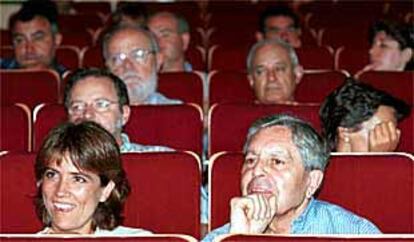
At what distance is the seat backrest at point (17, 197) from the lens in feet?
11.5

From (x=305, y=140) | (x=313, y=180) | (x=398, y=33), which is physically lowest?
(x=313, y=180)

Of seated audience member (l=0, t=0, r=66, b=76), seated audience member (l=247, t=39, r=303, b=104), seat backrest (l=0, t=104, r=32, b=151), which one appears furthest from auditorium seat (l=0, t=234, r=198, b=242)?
seated audience member (l=0, t=0, r=66, b=76)

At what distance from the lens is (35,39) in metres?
6.27

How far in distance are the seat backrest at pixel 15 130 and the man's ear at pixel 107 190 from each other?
131 centimetres

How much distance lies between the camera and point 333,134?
388 centimetres

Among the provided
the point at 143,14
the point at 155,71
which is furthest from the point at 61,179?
the point at 143,14

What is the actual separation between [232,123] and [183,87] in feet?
3.34

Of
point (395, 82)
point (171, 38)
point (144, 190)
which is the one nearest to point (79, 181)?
point (144, 190)

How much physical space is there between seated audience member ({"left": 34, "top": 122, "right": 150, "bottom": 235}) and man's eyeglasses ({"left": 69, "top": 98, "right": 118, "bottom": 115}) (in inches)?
40.4

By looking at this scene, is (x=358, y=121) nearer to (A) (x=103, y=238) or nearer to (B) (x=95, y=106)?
(B) (x=95, y=106)

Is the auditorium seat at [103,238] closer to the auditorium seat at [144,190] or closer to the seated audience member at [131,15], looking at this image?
the auditorium seat at [144,190]

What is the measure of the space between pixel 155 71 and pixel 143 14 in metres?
1.88

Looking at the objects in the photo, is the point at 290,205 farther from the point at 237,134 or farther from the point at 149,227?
the point at 237,134

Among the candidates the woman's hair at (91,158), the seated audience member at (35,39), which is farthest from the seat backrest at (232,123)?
the seated audience member at (35,39)
